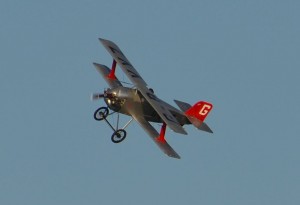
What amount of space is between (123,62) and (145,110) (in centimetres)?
519

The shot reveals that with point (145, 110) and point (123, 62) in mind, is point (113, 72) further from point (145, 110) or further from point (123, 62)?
point (145, 110)

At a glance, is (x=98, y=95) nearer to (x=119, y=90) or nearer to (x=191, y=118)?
(x=119, y=90)

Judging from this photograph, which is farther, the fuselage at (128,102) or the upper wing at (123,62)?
the upper wing at (123,62)

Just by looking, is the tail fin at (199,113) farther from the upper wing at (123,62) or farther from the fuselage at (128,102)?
the upper wing at (123,62)

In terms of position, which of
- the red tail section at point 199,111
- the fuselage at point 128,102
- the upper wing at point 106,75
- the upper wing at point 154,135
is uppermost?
the upper wing at point 106,75

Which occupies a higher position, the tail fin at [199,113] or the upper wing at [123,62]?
the upper wing at [123,62]

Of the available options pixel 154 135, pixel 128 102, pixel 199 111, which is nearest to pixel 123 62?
pixel 128 102

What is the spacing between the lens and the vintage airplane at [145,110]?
68.3 m

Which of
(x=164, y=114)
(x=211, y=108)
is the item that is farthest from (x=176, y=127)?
(x=211, y=108)

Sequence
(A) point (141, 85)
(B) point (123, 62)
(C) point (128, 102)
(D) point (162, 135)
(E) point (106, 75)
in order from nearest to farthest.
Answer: (D) point (162, 135), (C) point (128, 102), (A) point (141, 85), (E) point (106, 75), (B) point (123, 62)

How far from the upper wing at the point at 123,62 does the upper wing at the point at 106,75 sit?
99cm

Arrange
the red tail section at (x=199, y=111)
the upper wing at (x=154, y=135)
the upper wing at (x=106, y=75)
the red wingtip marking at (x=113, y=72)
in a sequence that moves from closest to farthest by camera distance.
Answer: the upper wing at (x=154, y=135), the upper wing at (x=106, y=75), the red tail section at (x=199, y=111), the red wingtip marking at (x=113, y=72)

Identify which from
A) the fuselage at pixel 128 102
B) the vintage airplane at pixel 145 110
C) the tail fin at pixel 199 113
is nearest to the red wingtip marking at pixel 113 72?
the vintage airplane at pixel 145 110

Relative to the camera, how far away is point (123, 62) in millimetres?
73938
